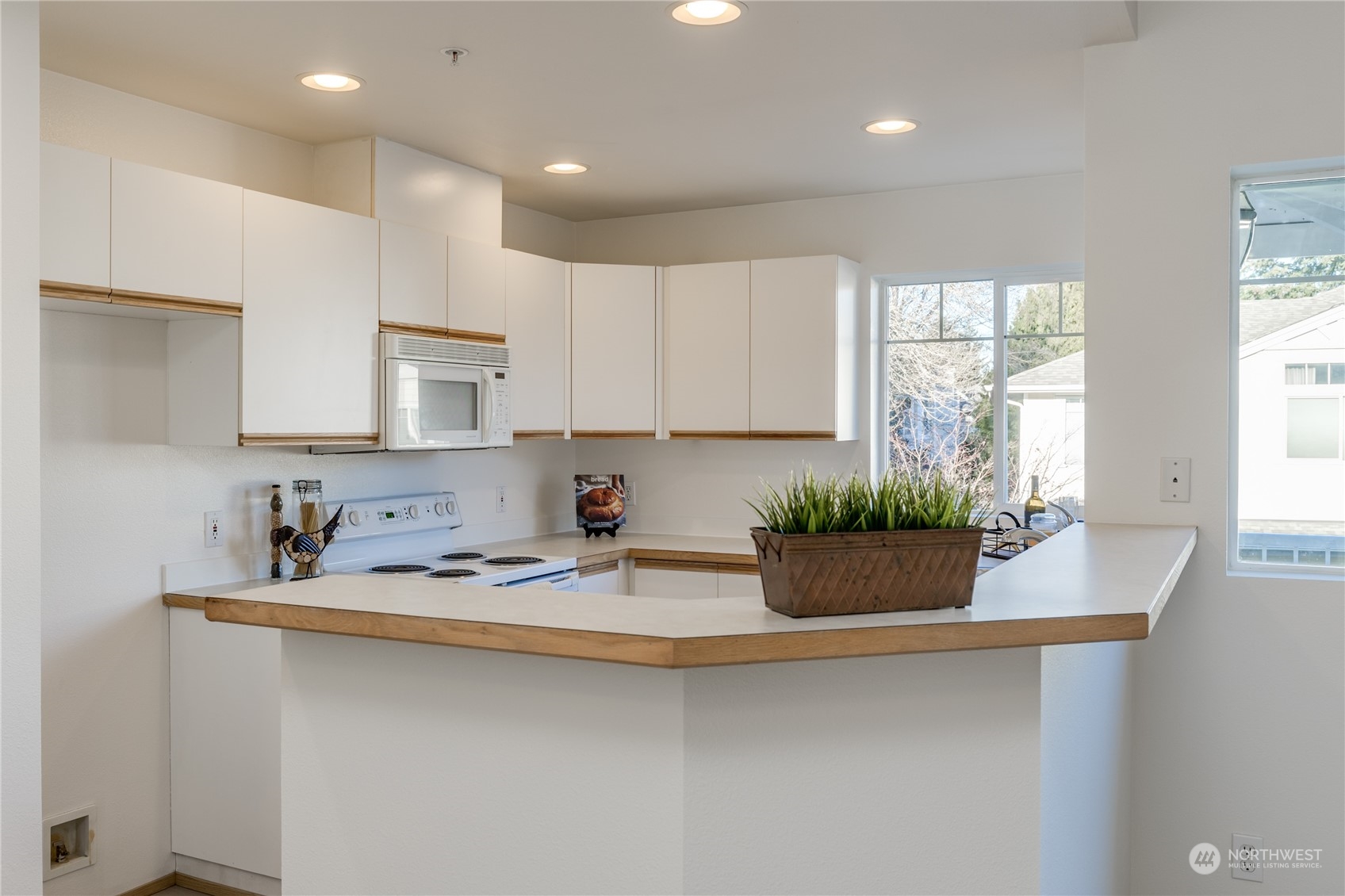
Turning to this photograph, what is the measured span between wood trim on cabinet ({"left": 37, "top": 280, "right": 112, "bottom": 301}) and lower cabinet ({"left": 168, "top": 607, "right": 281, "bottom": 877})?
3.32ft

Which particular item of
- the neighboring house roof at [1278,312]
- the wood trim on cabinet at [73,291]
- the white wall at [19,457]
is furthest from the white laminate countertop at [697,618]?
the wood trim on cabinet at [73,291]

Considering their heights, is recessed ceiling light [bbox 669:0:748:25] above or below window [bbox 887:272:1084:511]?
above

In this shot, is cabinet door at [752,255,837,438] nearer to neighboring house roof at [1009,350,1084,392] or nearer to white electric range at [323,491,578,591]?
neighboring house roof at [1009,350,1084,392]

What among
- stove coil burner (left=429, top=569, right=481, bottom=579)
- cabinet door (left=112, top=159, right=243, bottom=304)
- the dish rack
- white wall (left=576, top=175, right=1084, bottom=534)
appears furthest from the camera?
white wall (left=576, top=175, right=1084, bottom=534)

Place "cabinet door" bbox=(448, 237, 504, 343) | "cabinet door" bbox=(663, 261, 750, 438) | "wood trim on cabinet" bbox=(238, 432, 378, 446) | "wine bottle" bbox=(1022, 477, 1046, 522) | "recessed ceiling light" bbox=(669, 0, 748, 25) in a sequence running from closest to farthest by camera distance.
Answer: "recessed ceiling light" bbox=(669, 0, 748, 25), "wood trim on cabinet" bbox=(238, 432, 378, 446), "cabinet door" bbox=(448, 237, 504, 343), "wine bottle" bbox=(1022, 477, 1046, 522), "cabinet door" bbox=(663, 261, 750, 438)

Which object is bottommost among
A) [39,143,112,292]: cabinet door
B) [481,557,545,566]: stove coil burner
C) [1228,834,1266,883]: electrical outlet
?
[1228,834,1266,883]: electrical outlet

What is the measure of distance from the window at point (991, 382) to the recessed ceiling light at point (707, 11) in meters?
2.24

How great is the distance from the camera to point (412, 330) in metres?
3.53

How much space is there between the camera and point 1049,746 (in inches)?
57.4

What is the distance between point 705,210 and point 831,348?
1.05m

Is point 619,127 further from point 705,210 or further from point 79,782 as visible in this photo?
point 79,782

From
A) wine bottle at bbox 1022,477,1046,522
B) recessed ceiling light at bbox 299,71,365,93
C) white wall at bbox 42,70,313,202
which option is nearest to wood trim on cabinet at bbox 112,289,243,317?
white wall at bbox 42,70,313,202

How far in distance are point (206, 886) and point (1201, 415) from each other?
3157 millimetres

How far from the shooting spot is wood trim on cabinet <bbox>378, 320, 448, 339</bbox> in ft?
11.2
